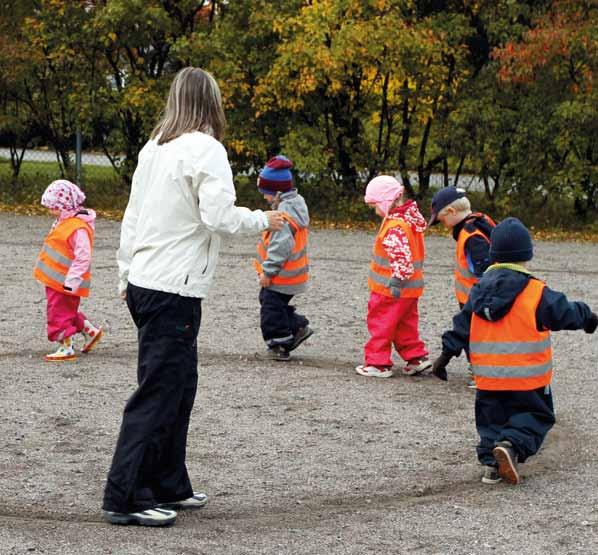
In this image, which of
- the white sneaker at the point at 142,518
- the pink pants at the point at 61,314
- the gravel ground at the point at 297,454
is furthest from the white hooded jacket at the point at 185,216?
the pink pants at the point at 61,314

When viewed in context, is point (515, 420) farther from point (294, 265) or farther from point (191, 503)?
point (294, 265)

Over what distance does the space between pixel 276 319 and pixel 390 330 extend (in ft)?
3.00

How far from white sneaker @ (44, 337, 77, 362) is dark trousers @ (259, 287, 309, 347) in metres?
1.37

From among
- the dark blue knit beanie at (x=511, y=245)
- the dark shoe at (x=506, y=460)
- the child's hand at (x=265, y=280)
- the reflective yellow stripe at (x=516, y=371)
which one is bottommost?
the dark shoe at (x=506, y=460)

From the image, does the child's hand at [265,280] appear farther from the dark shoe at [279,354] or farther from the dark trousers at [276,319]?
the dark shoe at [279,354]

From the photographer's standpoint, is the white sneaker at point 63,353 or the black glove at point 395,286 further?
the white sneaker at point 63,353

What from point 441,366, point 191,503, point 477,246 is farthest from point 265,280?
point 191,503

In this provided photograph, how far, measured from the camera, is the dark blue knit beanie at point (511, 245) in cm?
621

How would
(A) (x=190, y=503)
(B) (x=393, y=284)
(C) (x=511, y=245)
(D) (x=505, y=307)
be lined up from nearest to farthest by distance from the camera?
(A) (x=190, y=503)
(D) (x=505, y=307)
(C) (x=511, y=245)
(B) (x=393, y=284)

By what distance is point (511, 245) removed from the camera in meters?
6.21

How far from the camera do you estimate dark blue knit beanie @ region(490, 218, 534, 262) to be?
20.4 ft

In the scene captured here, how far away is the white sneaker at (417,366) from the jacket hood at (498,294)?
8.25 ft

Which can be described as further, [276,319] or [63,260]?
[276,319]

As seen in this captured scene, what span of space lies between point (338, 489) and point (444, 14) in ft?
47.2
